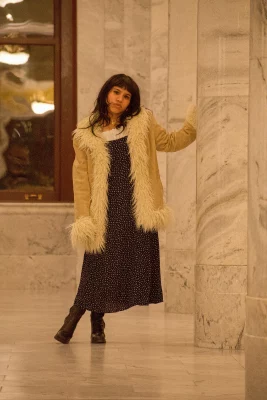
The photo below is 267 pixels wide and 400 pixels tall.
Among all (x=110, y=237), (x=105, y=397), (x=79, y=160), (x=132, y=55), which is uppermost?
(x=132, y=55)

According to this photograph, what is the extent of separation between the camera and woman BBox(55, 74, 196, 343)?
8.84 m

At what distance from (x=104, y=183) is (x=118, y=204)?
0.18 meters

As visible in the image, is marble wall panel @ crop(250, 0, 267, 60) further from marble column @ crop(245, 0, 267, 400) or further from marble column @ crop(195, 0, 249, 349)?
marble column @ crop(195, 0, 249, 349)

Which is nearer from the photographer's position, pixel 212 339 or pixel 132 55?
pixel 212 339

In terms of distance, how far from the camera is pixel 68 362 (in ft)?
26.3

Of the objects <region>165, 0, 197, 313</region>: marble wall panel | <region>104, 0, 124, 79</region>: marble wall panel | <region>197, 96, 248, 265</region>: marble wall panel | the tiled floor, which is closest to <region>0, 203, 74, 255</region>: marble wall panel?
<region>104, 0, 124, 79</region>: marble wall panel

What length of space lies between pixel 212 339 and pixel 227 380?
62.5 inches

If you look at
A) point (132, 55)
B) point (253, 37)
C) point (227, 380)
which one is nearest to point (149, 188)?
point (227, 380)

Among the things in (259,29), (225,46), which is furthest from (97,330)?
(259,29)

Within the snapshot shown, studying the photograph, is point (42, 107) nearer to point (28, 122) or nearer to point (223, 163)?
point (28, 122)

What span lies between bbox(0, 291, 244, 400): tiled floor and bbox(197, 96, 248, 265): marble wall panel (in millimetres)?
763

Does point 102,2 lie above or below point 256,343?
above

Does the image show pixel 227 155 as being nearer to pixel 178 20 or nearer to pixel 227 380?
pixel 227 380

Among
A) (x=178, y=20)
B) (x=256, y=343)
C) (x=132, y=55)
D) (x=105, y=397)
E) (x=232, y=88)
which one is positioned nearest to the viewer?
(x=256, y=343)
